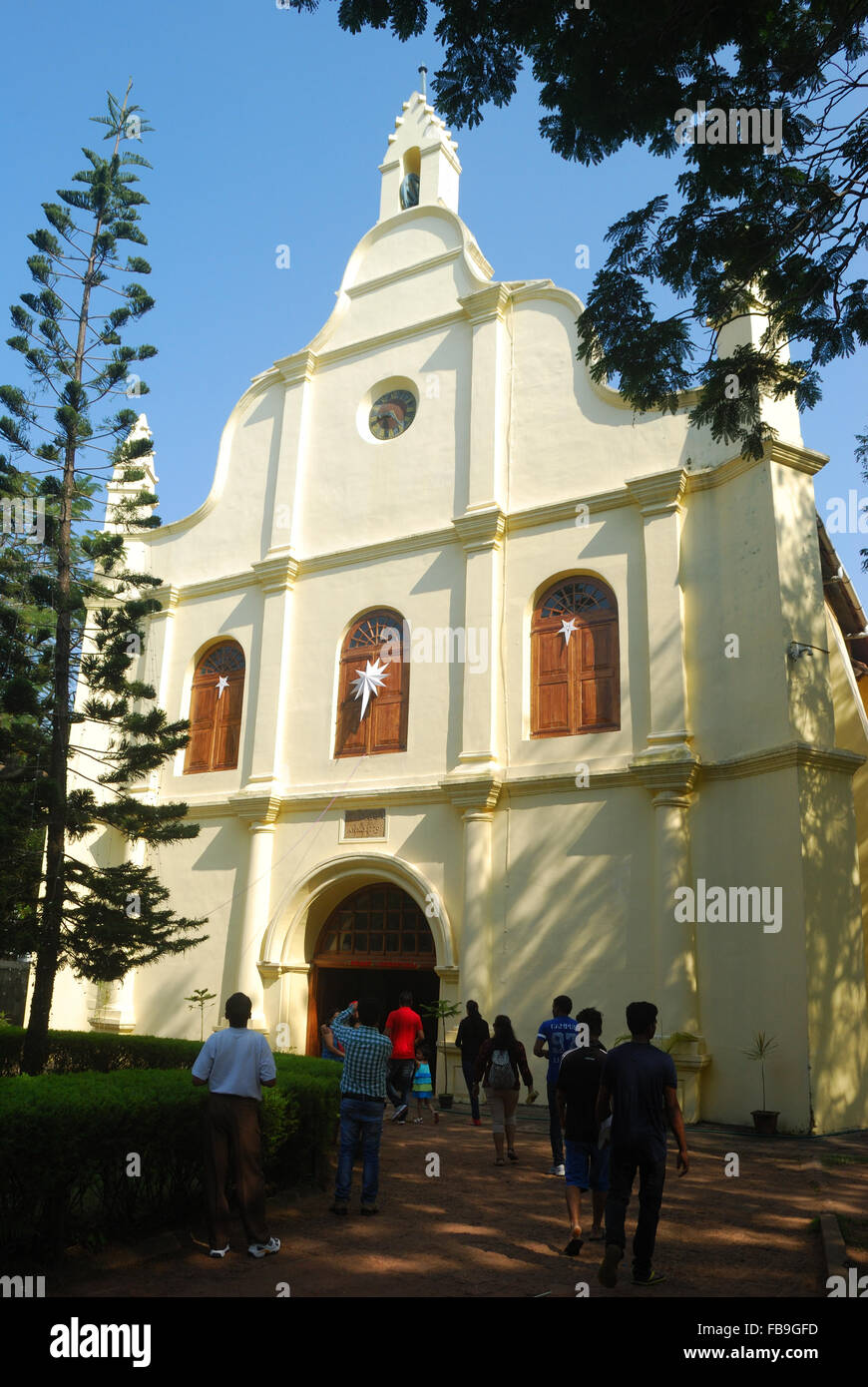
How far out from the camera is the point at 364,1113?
23.5 ft

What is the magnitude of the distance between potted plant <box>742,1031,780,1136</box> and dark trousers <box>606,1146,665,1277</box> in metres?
6.40

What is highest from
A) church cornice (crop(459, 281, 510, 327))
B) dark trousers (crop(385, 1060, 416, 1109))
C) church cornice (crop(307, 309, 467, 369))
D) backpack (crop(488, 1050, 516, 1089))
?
church cornice (crop(307, 309, 467, 369))

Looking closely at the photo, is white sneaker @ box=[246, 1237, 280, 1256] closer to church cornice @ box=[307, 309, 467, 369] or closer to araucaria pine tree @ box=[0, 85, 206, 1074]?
araucaria pine tree @ box=[0, 85, 206, 1074]

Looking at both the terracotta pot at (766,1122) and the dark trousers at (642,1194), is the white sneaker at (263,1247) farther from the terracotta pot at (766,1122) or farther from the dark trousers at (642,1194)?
the terracotta pot at (766,1122)

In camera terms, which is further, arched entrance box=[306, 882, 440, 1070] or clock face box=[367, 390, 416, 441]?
clock face box=[367, 390, 416, 441]

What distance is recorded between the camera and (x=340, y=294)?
64.0ft

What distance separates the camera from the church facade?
40.6ft

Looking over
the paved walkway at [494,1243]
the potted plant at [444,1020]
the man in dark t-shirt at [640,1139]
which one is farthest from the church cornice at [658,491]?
the man in dark t-shirt at [640,1139]

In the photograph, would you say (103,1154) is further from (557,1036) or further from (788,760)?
(788,760)

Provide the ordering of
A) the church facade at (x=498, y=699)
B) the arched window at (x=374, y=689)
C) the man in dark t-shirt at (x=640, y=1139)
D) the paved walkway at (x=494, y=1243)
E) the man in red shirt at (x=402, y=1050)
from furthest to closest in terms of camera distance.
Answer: the arched window at (x=374, y=689), the church facade at (x=498, y=699), the man in red shirt at (x=402, y=1050), the paved walkway at (x=494, y=1243), the man in dark t-shirt at (x=640, y=1139)

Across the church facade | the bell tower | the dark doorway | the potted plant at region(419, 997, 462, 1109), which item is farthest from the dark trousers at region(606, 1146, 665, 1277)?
the bell tower

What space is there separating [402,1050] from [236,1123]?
550cm

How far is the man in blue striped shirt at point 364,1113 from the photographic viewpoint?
711 cm

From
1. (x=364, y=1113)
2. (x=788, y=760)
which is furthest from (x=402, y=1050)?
(x=788, y=760)
